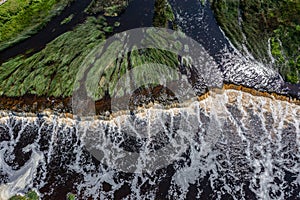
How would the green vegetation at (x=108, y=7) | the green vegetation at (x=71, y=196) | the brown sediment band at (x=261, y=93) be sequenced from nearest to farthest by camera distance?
1. the green vegetation at (x=71, y=196)
2. the brown sediment band at (x=261, y=93)
3. the green vegetation at (x=108, y=7)

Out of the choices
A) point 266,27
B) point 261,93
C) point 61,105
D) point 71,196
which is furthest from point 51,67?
point 266,27

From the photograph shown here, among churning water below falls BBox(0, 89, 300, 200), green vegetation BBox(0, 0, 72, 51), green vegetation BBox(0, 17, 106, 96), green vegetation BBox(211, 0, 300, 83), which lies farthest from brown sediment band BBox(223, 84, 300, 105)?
green vegetation BBox(0, 0, 72, 51)

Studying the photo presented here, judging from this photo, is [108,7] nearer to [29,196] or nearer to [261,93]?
[261,93]

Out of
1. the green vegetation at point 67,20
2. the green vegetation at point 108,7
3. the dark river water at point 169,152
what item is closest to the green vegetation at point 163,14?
the green vegetation at point 108,7

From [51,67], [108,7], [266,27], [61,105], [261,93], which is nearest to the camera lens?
[61,105]

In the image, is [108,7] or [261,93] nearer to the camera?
[261,93]

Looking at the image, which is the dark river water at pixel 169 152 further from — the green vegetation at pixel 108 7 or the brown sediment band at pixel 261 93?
the green vegetation at pixel 108 7

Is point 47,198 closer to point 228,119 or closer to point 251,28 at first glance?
point 228,119
